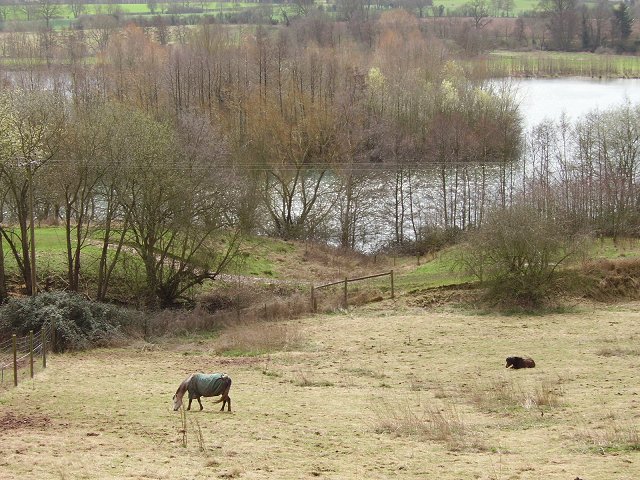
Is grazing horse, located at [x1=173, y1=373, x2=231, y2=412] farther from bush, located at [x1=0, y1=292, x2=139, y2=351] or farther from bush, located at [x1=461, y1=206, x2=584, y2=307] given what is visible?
bush, located at [x1=461, y1=206, x2=584, y2=307]

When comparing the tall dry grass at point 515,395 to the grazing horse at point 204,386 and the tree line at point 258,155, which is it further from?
the tree line at point 258,155

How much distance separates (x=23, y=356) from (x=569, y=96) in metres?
88.4

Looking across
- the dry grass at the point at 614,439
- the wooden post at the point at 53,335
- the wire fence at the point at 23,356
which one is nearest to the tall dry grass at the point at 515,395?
the dry grass at the point at 614,439

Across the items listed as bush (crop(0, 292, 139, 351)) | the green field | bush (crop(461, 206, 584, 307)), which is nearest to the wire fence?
bush (crop(0, 292, 139, 351))

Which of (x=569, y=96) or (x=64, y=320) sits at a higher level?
(x=569, y=96)

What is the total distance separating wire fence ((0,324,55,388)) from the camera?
84.4ft

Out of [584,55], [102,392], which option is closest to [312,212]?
[102,392]

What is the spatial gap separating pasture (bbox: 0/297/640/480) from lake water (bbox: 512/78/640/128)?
52.0m

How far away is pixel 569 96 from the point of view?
10525cm

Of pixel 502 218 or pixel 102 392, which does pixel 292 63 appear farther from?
pixel 102 392

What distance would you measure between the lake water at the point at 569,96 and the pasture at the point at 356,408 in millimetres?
52027

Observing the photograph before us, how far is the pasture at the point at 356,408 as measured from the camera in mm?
17125

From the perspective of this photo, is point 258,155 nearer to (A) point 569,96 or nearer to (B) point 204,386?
(B) point 204,386

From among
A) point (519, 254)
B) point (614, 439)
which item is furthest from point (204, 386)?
point (519, 254)
